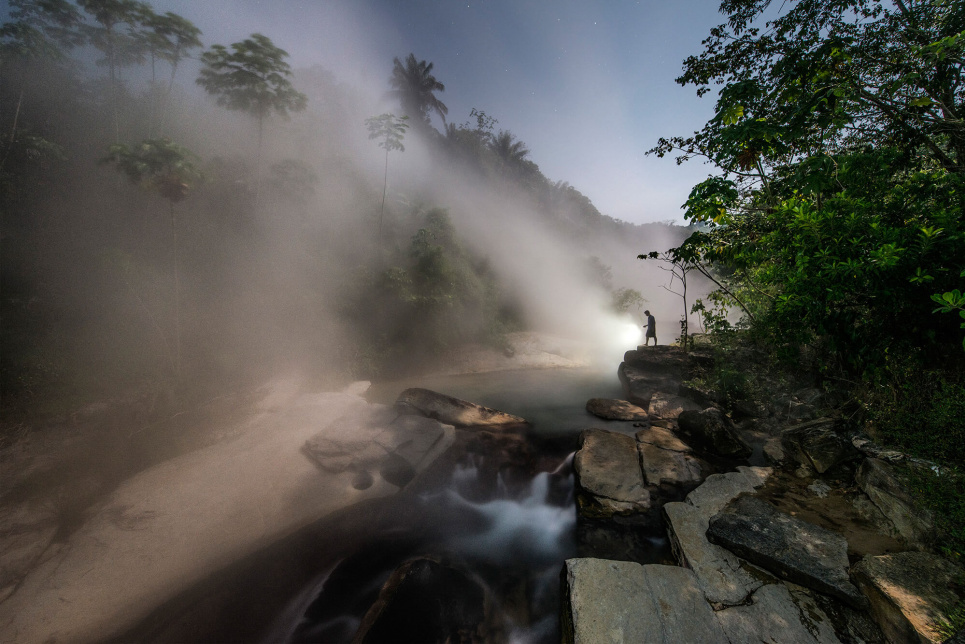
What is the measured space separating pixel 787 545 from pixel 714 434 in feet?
11.7

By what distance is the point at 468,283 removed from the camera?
2272 centimetres

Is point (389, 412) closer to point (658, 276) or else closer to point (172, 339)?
point (172, 339)

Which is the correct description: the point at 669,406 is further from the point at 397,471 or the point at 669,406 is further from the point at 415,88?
the point at 415,88

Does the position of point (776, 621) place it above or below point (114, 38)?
below

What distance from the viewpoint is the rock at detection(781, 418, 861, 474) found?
213 inches

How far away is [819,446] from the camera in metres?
5.73

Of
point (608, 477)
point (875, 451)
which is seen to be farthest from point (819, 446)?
point (608, 477)

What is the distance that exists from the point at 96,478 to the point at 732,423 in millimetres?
16017

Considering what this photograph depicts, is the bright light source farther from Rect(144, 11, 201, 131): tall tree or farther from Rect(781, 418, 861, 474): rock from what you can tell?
Rect(144, 11, 201, 131): tall tree

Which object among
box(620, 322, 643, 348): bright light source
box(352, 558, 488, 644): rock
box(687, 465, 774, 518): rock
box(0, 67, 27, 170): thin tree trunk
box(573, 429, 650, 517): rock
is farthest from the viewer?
box(620, 322, 643, 348): bright light source

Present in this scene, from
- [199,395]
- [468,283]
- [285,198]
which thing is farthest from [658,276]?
[199,395]

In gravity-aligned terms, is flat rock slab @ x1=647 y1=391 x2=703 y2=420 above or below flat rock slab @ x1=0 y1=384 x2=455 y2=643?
above

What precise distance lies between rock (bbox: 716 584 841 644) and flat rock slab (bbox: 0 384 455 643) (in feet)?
19.9

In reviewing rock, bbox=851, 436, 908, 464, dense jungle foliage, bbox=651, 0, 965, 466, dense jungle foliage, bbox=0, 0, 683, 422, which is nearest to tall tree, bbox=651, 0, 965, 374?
dense jungle foliage, bbox=651, 0, 965, 466
